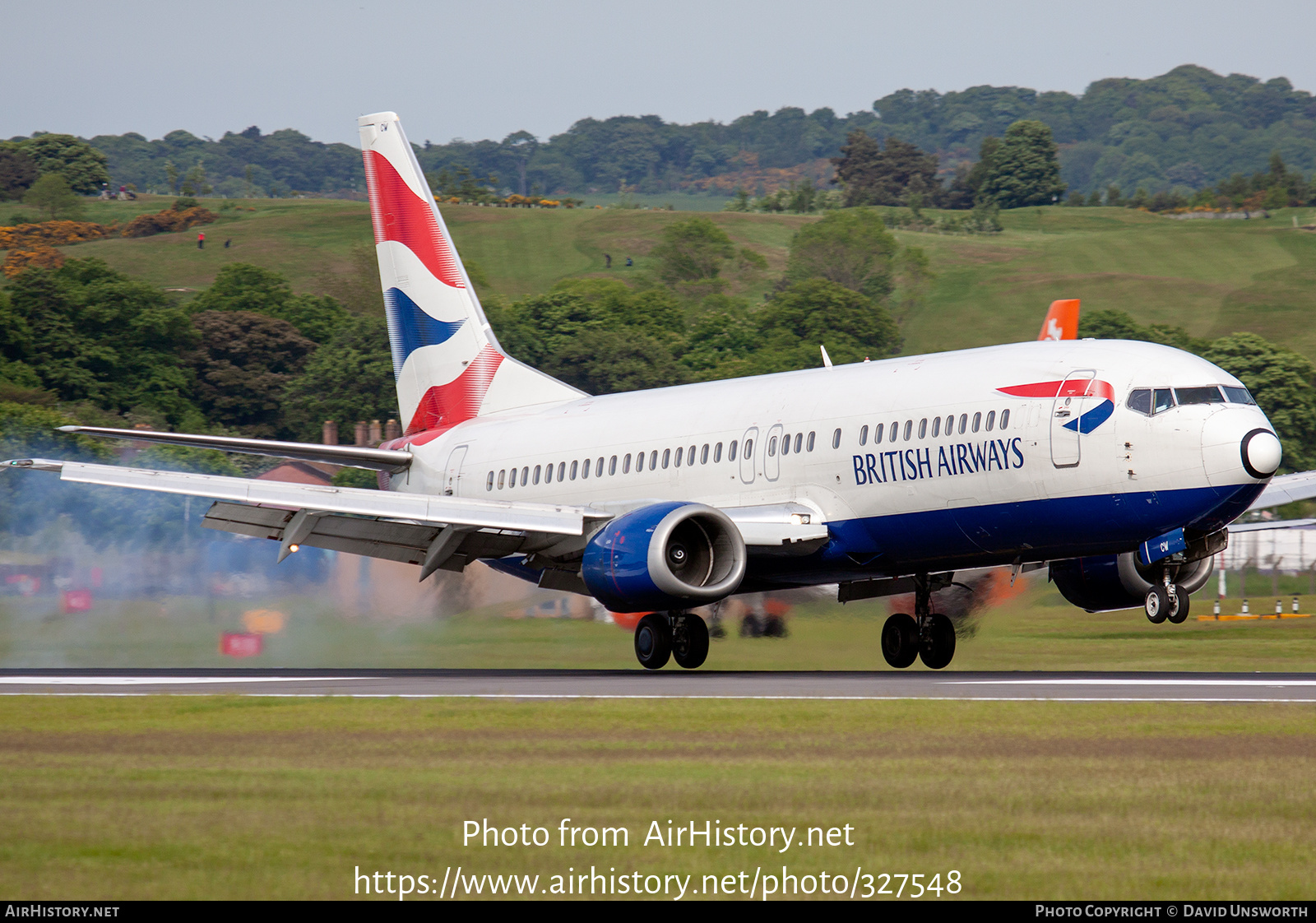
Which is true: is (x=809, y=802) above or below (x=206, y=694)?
above

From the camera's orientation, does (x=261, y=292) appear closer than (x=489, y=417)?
No

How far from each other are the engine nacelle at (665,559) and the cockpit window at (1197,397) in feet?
21.8

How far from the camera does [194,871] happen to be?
32.6ft

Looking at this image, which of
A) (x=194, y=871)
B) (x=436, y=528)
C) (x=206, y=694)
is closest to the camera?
(x=194, y=871)

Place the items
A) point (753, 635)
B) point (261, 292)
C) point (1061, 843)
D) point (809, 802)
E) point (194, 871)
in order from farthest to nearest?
point (261, 292)
point (753, 635)
point (809, 802)
point (1061, 843)
point (194, 871)

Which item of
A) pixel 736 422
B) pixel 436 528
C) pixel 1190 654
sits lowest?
pixel 1190 654

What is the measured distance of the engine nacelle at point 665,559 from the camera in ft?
82.6

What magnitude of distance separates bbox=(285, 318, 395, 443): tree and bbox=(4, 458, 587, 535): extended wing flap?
86.2 metres

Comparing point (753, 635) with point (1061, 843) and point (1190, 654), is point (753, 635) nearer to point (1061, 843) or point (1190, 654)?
point (1190, 654)

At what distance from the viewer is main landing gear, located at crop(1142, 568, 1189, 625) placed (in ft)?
76.2

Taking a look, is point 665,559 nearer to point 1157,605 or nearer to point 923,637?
point 923,637

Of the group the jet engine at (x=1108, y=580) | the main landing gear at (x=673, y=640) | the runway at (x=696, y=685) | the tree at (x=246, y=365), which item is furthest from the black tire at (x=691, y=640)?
the tree at (x=246, y=365)

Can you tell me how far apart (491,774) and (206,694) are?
9614 mm

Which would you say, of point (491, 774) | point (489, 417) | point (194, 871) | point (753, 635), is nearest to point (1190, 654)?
point (753, 635)
